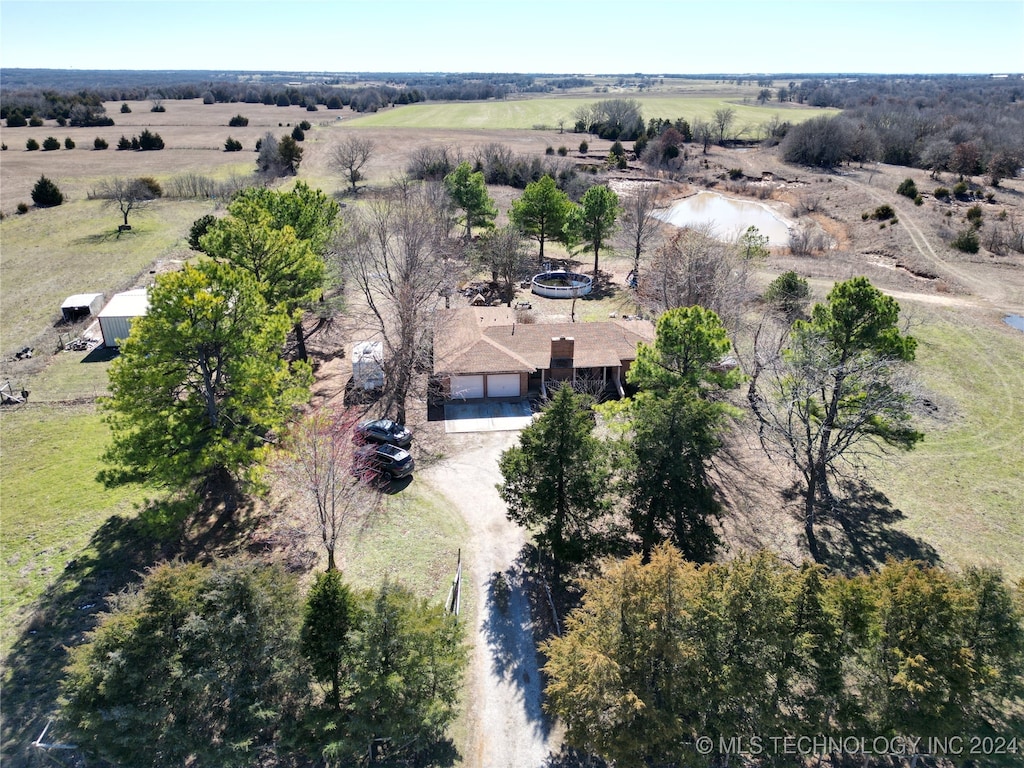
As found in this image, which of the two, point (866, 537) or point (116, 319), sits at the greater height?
point (116, 319)

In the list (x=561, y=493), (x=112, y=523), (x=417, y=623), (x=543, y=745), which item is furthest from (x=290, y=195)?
(x=543, y=745)

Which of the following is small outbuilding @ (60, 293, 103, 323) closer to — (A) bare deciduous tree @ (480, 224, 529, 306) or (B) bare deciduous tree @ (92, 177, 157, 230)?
(B) bare deciduous tree @ (92, 177, 157, 230)

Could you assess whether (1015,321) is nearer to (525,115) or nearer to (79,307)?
(79,307)

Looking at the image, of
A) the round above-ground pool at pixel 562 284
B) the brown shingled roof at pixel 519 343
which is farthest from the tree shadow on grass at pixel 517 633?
the round above-ground pool at pixel 562 284

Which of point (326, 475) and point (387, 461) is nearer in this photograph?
point (326, 475)

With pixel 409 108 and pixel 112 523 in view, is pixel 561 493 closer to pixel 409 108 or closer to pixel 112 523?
pixel 112 523

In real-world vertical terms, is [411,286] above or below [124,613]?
above

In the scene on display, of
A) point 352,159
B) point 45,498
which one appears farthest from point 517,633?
point 352,159
